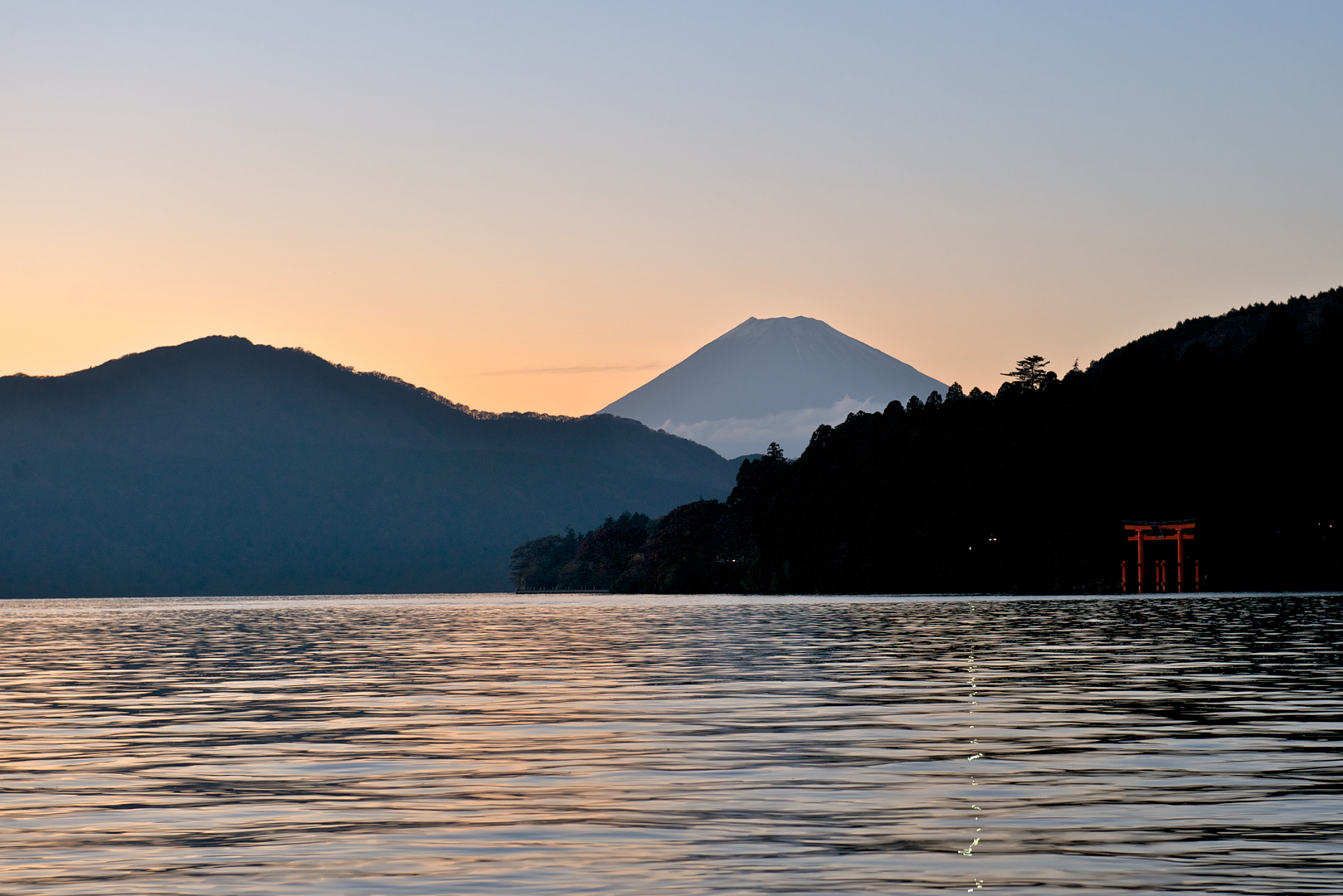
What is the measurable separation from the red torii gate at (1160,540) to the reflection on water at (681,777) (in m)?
116

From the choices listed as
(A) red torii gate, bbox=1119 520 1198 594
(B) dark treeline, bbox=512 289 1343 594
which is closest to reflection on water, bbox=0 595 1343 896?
(A) red torii gate, bbox=1119 520 1198 594

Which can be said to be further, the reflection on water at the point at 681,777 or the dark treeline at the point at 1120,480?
the dark treeline at the point at 1120,480

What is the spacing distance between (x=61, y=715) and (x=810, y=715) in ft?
40.2

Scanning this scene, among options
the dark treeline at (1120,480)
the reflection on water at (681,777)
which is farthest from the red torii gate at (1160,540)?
the reflection on water at (681,777)

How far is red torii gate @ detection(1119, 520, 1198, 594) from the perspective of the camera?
15475 centimetres

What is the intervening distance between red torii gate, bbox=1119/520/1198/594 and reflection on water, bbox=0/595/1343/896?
11596 cm

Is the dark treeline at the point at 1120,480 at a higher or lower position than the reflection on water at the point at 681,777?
higher

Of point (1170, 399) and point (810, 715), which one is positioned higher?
point (1170, 399)

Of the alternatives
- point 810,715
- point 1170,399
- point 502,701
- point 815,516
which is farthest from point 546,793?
point 815,516

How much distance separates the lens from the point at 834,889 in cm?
1177

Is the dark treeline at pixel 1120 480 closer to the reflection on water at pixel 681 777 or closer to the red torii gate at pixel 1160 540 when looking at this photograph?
the red torii gate at pixel 1160 540

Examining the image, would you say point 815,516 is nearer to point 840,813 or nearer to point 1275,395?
point 1275,395

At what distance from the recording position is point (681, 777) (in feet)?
60.0

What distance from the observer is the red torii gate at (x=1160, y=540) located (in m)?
155
